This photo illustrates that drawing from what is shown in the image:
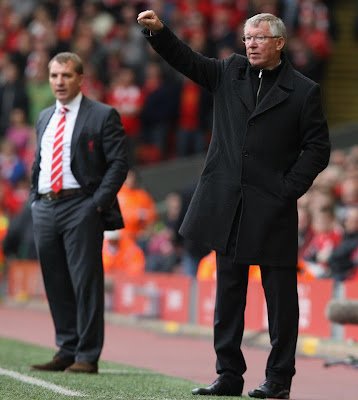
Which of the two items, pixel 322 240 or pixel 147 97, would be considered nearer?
pixel 322 240

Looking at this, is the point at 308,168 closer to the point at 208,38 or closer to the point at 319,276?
the point at 319,276

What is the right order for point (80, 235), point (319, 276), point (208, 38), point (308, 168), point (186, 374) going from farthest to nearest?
point (208, 38) → point (319, 276) → point (186, 374) → point (80, 235) → point (308, 168)

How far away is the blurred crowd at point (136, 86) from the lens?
1589 centimetres

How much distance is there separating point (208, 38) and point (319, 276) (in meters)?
7.23

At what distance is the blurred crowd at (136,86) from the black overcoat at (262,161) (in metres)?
7.85

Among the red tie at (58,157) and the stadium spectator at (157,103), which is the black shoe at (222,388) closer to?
the red tie at (58,157)

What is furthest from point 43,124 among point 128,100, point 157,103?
point 128,100

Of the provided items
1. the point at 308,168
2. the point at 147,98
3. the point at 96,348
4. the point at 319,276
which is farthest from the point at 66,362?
the point at 147,98

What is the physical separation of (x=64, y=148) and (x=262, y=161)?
208cm

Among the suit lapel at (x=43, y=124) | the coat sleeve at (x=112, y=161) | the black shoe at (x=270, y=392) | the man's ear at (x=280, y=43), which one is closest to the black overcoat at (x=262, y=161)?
the man's ear at (x=280, y=43)

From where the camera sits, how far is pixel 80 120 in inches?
329

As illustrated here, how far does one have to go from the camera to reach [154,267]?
14688 mm

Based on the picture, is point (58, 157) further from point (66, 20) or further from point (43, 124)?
point (66, 20)

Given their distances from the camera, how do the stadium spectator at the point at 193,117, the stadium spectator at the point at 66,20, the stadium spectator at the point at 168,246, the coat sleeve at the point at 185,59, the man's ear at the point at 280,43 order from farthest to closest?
the stadium spectator at the point at 66,20
the stadium spectator at the point at 193,117
the stadium spectator at the point at 168,246
the man's ear at the point at 280,43
the coat sleeve at the point at 185,59
